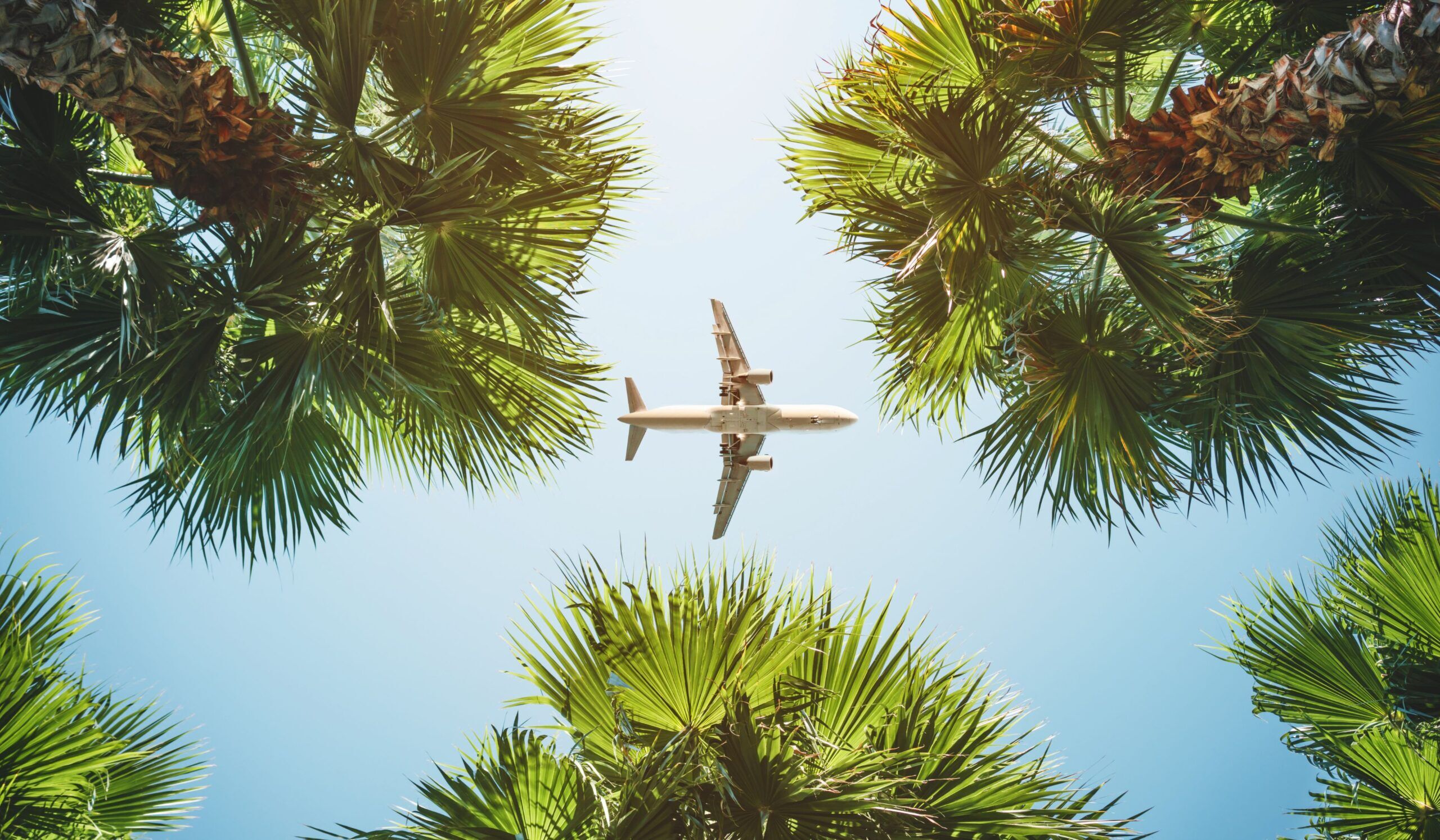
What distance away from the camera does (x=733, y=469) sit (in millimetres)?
13836

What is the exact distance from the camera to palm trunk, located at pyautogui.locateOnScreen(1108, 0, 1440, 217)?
14.4ft

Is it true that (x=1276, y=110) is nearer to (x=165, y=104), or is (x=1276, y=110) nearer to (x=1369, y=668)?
(x=1369, y=668)

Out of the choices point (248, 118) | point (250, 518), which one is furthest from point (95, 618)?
point (248, 118)

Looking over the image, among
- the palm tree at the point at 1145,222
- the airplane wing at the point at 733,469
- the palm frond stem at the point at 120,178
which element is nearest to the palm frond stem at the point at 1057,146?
the palm tree at the point at 1145,222

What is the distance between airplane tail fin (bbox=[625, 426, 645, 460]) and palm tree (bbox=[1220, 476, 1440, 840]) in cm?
950

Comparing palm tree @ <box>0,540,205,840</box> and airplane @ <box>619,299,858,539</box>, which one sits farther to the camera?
airplane @ <box>619,299,858,539</box>

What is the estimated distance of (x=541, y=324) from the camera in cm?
532

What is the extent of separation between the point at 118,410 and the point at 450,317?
1.84 metres

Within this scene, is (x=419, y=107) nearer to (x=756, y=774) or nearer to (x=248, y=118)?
(x=248, y=118)

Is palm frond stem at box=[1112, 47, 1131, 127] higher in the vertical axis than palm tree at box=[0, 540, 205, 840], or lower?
higher

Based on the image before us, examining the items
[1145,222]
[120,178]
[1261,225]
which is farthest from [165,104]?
[1261,225]

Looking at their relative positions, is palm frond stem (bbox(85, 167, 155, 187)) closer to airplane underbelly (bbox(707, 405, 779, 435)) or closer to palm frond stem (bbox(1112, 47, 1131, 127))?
palm frond stem (bbox(1112, 47, 1131, 127))

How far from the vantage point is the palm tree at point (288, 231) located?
455 centimetres

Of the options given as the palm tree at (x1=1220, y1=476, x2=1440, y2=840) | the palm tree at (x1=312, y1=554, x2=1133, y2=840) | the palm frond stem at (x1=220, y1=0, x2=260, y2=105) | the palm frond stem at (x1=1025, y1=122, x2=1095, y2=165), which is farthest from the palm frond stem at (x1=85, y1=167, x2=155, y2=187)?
the palm tree at (x1=1220, y1=476, x2=1440, y2=840)
